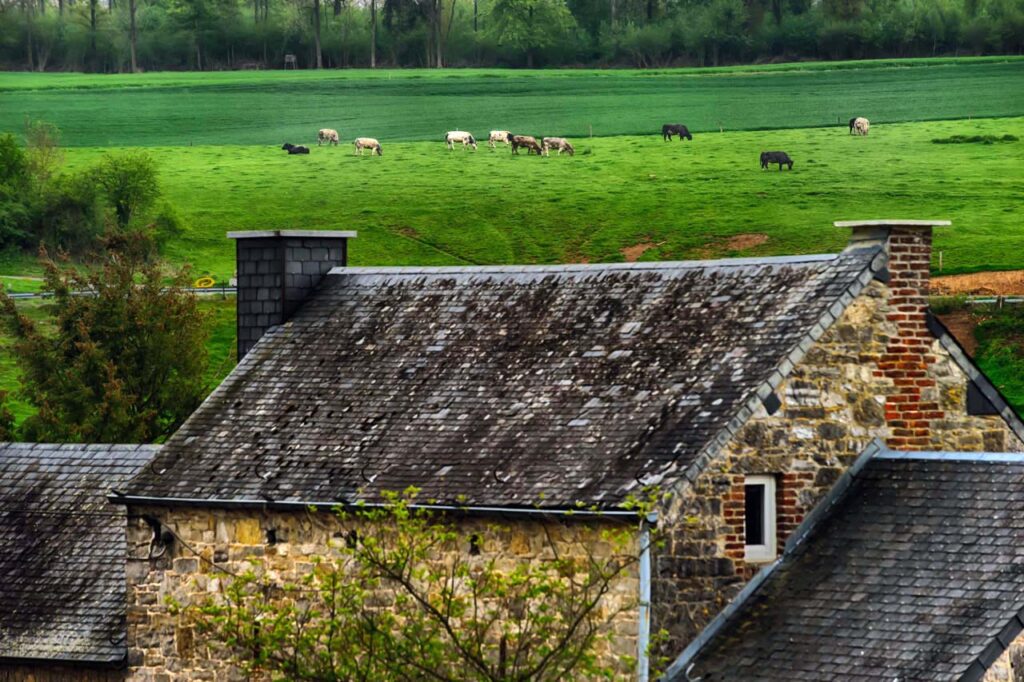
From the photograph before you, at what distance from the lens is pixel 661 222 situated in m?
95.8

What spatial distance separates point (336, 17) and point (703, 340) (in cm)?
13401

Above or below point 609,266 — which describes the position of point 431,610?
below

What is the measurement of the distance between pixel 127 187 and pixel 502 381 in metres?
77.3

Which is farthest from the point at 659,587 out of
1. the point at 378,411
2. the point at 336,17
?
the point at 336,17

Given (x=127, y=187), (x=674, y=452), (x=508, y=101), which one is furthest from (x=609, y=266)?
(x=508, y=101)

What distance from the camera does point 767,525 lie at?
2273cm

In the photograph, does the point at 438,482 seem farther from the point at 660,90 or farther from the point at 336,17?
the point at 336,17

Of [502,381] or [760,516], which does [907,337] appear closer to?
[760,516]

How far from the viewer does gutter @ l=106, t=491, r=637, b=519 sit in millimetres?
21594

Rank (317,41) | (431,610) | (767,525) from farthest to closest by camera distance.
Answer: (317,41), (767,525), (431,610)

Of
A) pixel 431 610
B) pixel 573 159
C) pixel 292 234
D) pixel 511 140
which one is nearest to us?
pixel 431 610

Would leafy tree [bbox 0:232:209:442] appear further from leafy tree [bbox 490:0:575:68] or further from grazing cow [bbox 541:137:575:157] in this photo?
leafy tree [bbox 490:0:575:68]

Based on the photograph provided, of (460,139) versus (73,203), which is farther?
(460,139)

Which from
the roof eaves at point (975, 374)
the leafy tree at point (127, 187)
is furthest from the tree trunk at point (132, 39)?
the roof eaves at point (975, 374)
